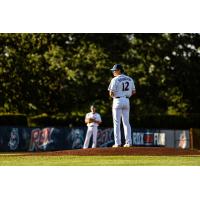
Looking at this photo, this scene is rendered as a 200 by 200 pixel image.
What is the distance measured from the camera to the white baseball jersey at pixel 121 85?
571 inches

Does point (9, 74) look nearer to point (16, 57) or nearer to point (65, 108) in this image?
point (16, 57)

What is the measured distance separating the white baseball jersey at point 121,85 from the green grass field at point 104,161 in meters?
1.51

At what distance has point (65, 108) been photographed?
31.6 metres

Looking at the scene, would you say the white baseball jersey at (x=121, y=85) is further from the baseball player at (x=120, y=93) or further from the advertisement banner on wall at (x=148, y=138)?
the advertisement banner on wall at (x=148, y=138)

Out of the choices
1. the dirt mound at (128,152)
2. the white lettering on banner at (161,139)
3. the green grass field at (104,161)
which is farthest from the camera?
the white lettering on banner at (161,139)

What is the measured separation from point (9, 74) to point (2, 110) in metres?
1.75

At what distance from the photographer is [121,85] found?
14531 millimetres

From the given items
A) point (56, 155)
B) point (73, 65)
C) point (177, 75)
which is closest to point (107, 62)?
point (73, 65)

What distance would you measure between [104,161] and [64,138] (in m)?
12.4

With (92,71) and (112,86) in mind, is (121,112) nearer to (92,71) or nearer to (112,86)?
(112,86)

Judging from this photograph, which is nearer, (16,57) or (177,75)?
(16,57)

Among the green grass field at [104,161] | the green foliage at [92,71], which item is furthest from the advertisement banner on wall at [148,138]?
the green grass field at [104,161]

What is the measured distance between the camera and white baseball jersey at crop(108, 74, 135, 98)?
1451 cm

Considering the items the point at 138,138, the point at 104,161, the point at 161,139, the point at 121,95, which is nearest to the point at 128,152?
the point at 104,161
